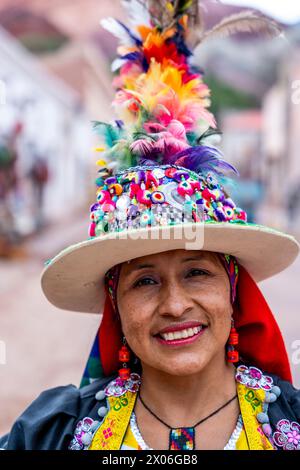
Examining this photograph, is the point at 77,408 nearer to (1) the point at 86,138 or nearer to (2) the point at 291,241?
(2) the point at 291,241

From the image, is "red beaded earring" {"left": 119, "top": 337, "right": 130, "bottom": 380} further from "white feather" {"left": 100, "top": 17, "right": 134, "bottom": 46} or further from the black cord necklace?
"white feather" {"left": 100, "top": 17, "right": 134, "bottom": 46}

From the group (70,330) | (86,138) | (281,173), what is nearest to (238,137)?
(281,173)

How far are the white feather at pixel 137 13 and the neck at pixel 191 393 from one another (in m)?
1.27

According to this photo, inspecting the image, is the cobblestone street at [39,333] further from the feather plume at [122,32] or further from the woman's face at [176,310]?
the feather plume at [122,32]

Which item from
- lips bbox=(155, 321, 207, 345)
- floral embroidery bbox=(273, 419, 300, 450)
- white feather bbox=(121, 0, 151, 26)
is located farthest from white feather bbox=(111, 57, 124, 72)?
floral embroidery bbox=(273, 419, 300, 450)

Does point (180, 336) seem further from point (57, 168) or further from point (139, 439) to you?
point (57, 168)

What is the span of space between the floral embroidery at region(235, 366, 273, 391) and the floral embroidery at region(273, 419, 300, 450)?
0.13 metres

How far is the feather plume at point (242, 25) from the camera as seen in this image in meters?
2.09

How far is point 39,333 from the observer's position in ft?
21.4

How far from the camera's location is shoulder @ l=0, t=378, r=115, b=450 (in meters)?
1.81

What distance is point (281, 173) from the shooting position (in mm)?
27469

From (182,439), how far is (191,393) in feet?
0.49
